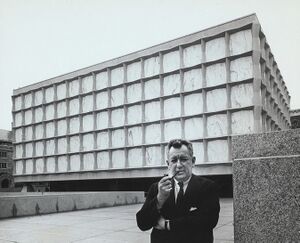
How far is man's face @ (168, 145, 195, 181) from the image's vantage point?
236 cm

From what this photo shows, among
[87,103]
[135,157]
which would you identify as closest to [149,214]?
[135,157]

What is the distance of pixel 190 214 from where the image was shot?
230cm

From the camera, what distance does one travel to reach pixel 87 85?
19047 mm

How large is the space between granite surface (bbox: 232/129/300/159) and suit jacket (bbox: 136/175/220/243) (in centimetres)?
100

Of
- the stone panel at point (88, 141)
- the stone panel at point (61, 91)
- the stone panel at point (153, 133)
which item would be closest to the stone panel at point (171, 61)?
the stone panel at point (153, 133)

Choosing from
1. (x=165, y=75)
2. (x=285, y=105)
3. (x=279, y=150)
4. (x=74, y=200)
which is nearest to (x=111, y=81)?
(x=165, y=75)

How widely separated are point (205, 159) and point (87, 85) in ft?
26.8

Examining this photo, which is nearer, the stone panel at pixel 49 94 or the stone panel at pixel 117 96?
the stone panel at pixel 117 96

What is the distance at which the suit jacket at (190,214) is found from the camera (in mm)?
2262

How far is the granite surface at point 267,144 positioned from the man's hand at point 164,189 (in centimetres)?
135

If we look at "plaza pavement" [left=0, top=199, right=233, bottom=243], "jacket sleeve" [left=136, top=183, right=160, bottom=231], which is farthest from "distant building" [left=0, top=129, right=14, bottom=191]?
"jacket sleeve" [left=136, top=183, right=160, bottom=231]

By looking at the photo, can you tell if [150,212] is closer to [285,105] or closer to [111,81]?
[111,81]

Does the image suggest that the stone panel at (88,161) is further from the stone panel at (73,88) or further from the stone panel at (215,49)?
the stone panel at (215,49)

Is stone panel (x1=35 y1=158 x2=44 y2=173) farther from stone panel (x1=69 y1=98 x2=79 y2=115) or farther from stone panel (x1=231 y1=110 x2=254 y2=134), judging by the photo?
stone panel (x1=231 y1=110 x2=254 y2=134)
